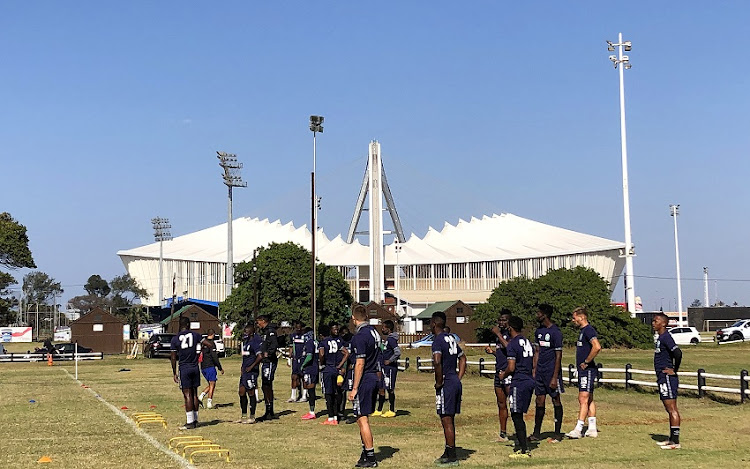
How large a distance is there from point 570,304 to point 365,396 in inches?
1970

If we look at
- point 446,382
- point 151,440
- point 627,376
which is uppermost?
point 446,382

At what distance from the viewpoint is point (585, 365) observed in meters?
14.5

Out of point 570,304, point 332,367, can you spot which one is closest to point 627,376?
point 332,367

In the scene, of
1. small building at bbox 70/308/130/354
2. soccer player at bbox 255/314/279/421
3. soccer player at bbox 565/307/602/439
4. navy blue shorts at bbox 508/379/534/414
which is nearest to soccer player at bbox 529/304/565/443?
soccer player at bbox 565/307/602/439

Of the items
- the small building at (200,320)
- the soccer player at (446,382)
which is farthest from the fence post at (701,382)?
the small building at (200,320)

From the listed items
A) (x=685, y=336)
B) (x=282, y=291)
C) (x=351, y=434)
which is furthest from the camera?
(x=282, y=291)

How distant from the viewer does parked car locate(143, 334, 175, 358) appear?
55.1 meters

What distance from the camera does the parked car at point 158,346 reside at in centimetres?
5506

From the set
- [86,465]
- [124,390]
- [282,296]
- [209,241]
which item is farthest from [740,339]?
[209,241]

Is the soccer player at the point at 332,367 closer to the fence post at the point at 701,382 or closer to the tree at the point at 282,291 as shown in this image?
the fence post at the point at 701,382

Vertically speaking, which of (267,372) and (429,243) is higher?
(429,243)

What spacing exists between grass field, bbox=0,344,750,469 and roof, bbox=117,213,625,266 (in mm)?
119025

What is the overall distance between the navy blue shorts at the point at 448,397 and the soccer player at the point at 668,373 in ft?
12.2

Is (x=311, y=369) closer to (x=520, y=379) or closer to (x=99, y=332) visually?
(x=520, y=379)
